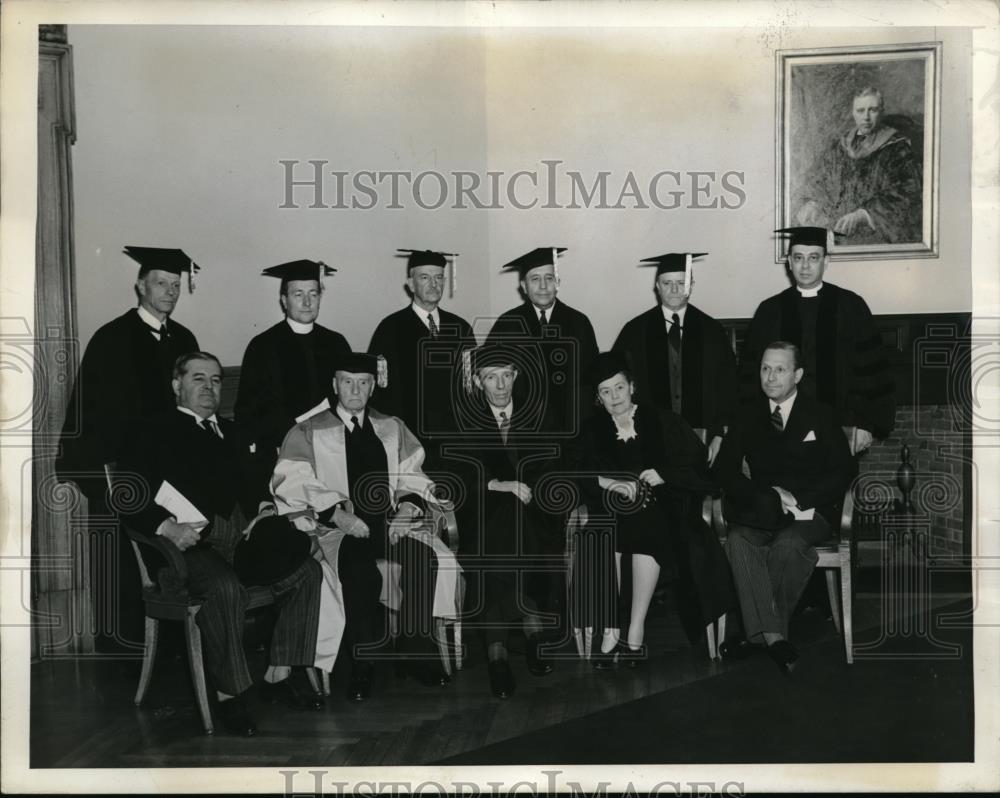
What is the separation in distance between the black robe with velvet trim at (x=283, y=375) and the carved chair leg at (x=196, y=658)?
2.78 feet

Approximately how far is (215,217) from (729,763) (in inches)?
120

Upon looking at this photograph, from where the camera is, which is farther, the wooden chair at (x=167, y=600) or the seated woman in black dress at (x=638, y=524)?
the seated woman in black dress at (x=638, y=524)

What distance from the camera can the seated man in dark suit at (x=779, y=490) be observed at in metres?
4.46

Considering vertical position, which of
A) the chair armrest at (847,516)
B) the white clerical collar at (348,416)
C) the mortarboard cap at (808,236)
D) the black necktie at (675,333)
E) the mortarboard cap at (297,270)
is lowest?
the chair armrest at (847,516)

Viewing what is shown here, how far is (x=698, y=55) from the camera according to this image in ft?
14.7

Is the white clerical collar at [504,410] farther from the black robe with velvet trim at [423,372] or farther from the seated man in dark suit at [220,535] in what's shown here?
the seated man in dark suit at [220,535]

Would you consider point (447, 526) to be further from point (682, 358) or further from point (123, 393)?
point (123, 393)

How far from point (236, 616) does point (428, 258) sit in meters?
1.67

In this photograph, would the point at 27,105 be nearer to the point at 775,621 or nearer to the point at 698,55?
the point at 698,55

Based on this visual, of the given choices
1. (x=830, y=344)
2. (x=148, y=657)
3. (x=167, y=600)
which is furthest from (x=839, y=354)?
(x=148, y=657)

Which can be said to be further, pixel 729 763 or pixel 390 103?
pixel 390 103

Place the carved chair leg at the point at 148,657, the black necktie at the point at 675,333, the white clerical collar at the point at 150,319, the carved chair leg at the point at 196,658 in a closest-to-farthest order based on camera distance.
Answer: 1. the carved chair leg at the point at 196,658
2. the carved chair leg at the point at 148,657
3. the white clerical collar at the point at 150,319
4. the black necktie at the point at 675,333

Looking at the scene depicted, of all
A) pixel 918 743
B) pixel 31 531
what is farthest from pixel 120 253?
pixel 918 743

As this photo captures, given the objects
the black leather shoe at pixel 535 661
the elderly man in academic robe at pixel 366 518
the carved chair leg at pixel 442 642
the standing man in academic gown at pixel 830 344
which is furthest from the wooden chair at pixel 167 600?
the standing man in academic gown at pixel 830 344
